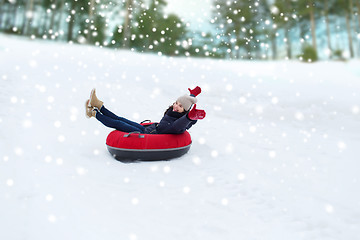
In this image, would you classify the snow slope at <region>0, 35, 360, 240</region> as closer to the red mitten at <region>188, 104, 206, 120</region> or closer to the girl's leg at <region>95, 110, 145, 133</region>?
the girl's leg at <region>95, 110, 145, 133</region>

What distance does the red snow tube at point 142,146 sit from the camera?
3.38 m

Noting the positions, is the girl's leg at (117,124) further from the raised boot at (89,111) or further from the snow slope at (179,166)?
the snow slope at (179,166)

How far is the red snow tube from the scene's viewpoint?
3.38 meters

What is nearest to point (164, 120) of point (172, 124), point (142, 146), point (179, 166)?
point (172, 124)

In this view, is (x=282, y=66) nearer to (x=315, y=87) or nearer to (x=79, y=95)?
(x=315, y=87)

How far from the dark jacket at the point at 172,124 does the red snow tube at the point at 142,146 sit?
114 mm

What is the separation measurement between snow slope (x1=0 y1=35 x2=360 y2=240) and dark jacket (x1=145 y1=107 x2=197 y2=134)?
0.47 meters

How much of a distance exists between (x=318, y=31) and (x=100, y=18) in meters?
13.0

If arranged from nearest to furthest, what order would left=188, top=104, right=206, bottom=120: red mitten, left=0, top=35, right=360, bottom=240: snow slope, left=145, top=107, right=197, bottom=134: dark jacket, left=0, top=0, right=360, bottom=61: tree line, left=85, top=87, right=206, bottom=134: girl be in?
left=0, top=35, right=360, bottom=240: snow slope → left=188, top=104, right=206, bottom=120: red mitten → left=145, top=107, right=197, bottom=134: dark jacket → left=85, top=87, right=206, bottom=134: girl → left=0, top=0, right=360, bottom=61: tree line

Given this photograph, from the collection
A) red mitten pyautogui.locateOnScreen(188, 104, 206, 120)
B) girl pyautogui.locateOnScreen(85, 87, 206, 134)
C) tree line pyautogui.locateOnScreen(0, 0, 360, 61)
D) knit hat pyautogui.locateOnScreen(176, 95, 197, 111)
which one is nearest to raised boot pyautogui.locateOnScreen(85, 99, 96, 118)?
girl pyautogui.locateOnScreen(85, 87, 206, 134)

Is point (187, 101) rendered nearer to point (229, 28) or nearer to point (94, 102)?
point (94, 102)

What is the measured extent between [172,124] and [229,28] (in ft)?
40.1

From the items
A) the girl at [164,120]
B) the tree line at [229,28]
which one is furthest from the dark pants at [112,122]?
the tree line at [229,28]

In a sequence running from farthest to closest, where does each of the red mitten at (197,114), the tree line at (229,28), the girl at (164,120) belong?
the tree line at (229,28) < the girl at (164,120) < the red mitten at (197,114)
